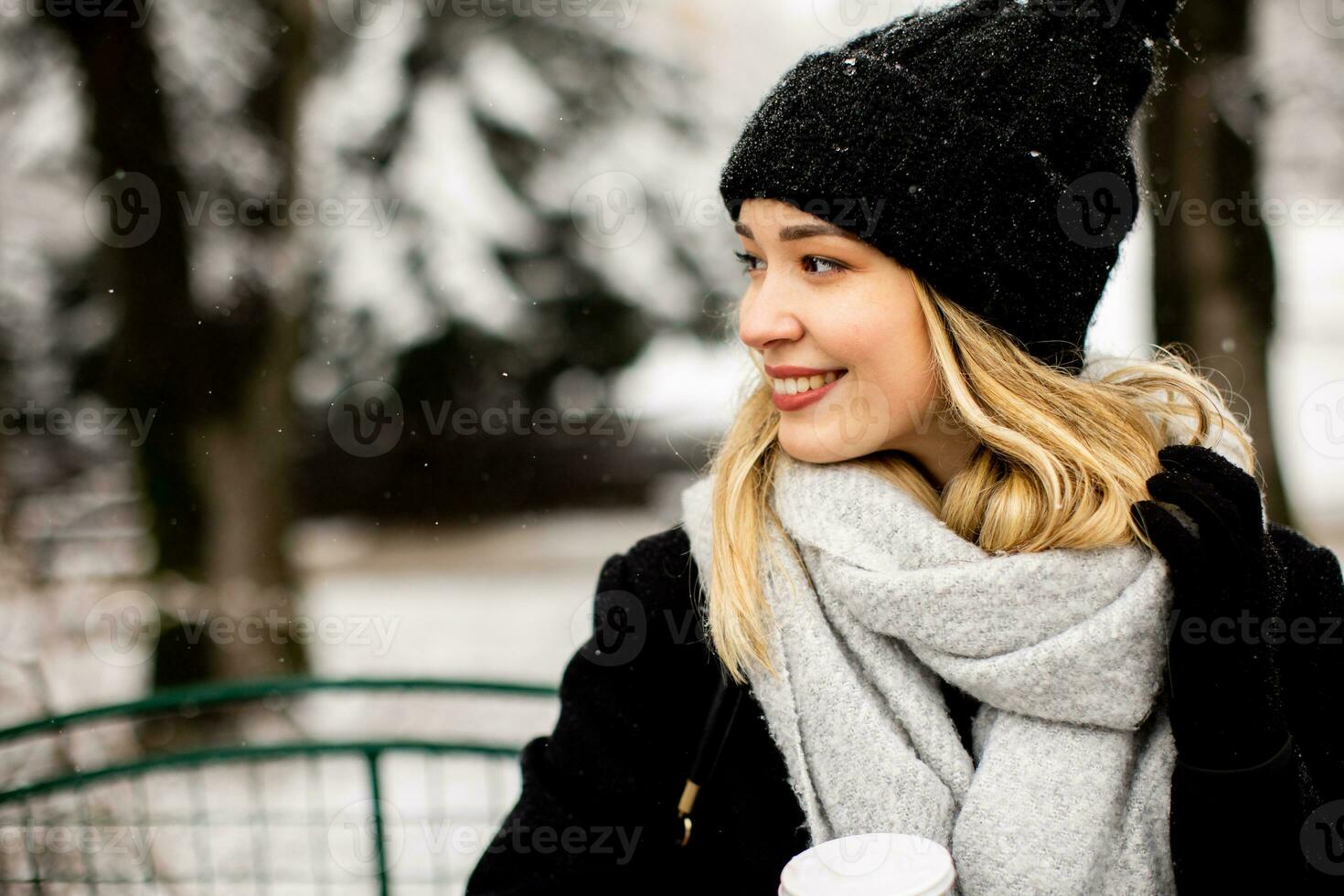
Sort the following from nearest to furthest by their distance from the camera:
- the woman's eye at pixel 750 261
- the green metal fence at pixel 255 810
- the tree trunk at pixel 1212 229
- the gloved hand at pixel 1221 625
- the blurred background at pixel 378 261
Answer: the gloved hand at pixel 1221 625
the woman's eye at pixel 750 261
the green metal fence at pixel 255 810
the tree trunk at pixel 1212 229
the blurred background at pixel 378 261

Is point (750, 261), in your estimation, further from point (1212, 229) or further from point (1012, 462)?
point (1212, 229)

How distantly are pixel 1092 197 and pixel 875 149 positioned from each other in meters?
0.42

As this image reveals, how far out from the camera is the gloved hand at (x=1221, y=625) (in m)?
1.56

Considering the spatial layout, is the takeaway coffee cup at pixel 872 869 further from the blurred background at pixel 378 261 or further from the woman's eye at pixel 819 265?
the blurred background at pixel 378 261

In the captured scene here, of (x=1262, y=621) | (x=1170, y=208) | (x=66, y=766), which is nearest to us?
(x=1262, y=621)

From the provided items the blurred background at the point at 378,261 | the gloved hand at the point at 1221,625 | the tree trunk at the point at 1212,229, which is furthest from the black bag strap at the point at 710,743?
the tree trunk at the point at 1212,229

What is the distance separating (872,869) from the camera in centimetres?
129

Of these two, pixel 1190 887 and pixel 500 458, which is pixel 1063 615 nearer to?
pixel 1190 887

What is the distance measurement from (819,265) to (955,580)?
22.1 inches

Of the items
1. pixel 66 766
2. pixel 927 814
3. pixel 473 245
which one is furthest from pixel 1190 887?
pixel 473 245

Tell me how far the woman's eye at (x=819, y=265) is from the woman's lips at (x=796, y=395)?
0.16 meters

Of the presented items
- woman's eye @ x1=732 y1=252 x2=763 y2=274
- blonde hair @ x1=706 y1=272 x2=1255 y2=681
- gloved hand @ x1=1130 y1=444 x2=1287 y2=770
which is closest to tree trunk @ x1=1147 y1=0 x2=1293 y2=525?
blonde hair @ x1=706 y1=272 x2=1255 y2=681

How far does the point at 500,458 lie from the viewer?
349 inches

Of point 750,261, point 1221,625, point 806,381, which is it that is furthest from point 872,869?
point 750,261
